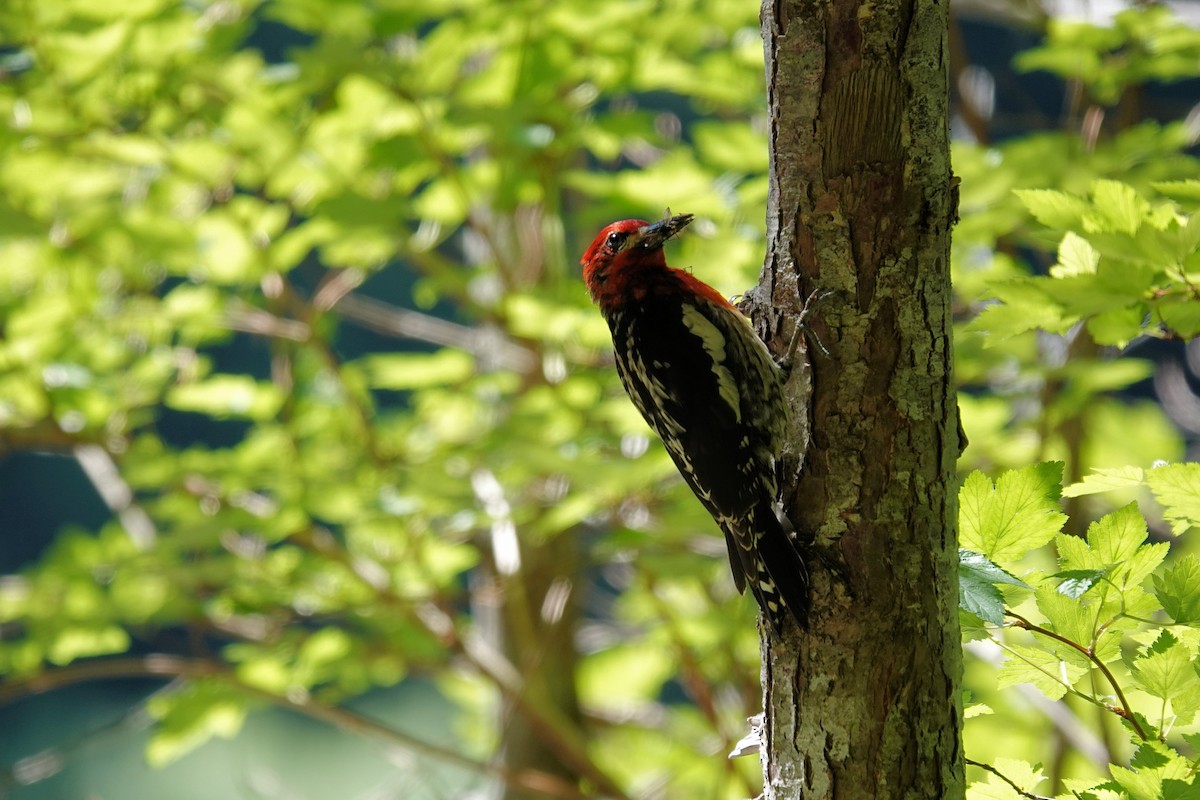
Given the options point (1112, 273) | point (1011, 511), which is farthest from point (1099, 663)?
point (1112, 273)

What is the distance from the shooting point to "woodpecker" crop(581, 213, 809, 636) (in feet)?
5.41

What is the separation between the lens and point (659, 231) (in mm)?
2008

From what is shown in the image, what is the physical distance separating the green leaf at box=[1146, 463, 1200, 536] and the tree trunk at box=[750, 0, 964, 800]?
0.20 metres

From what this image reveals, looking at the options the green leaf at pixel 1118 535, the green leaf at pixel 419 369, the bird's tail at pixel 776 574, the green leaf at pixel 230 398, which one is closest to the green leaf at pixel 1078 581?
the green leaf at pixel 1118 535

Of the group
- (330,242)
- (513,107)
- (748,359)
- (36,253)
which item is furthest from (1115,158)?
(36,253)

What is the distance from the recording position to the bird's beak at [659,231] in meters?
1.96

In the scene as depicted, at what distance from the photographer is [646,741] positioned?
4.68 meters

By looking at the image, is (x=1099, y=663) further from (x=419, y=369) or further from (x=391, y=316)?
(x=391, y=316)

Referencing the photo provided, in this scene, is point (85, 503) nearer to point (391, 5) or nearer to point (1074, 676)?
point (391, 5)

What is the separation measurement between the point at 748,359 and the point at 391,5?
4.33 feet

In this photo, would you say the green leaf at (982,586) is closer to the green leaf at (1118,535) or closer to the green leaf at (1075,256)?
the green leaf at (1118,535)

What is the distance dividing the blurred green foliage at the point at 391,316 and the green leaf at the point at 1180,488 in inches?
43.6

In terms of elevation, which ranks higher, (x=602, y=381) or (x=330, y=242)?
(x=330, y=242)

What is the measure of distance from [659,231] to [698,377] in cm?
27
